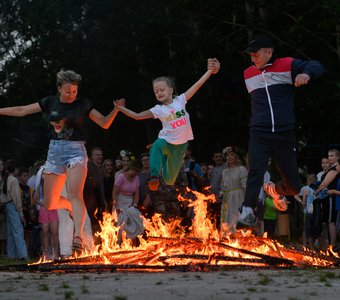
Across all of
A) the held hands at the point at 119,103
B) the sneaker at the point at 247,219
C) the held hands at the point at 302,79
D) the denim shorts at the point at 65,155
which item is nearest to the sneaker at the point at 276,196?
the sneaker at the point at 247,219

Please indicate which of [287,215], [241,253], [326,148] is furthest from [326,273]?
[326,148]

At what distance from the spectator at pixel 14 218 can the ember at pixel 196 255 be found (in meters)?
5.50

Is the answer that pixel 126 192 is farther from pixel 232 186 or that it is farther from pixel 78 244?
pixel 78 244

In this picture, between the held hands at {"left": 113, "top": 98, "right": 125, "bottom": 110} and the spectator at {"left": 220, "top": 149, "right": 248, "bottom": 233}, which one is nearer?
the held hands at {"left": 113, "top": 98, "right": 125, "bottom": 110}

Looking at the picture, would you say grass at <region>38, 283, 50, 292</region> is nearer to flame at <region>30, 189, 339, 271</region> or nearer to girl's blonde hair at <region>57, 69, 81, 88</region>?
flame at <region>30, 189, 339, 271</region>

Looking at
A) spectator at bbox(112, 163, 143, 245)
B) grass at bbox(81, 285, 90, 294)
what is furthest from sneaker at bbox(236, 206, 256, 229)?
spectator at bbox(112, 163, 143, 245)

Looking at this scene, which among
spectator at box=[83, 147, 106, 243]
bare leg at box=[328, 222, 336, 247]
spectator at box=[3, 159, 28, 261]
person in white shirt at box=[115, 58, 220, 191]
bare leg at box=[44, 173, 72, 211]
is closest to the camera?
bare leg at box=[44, 173, 72, 211]

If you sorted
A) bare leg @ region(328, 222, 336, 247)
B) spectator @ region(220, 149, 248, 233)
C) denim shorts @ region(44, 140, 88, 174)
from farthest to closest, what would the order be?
spectator @ region(220, 149, 248, 233) < bare leg @ region(328, 222, 336, 247) < denim shorts @ region(44, 140, 88, 174)

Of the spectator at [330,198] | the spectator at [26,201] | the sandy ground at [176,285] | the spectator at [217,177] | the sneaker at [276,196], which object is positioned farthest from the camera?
the spectator at [217,177]

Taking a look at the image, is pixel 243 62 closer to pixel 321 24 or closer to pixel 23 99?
pixel 321 24

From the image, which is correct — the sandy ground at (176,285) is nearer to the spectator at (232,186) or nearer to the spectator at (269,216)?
the spectator at (232,186)

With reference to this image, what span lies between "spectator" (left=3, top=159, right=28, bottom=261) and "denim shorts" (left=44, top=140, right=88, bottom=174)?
6.39 meters

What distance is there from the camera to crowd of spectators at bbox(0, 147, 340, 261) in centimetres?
1748

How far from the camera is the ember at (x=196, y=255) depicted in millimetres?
11414
